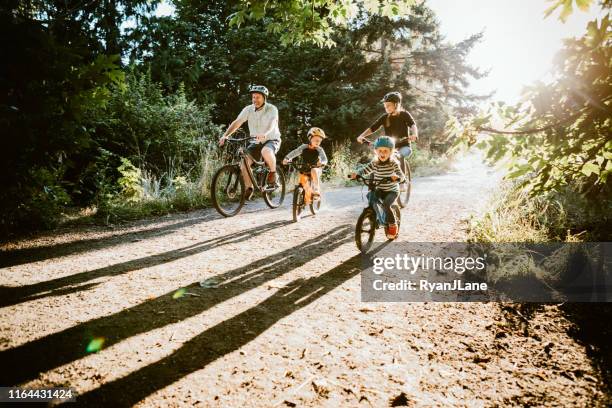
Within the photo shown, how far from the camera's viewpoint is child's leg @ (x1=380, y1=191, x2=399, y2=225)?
15.2 feet

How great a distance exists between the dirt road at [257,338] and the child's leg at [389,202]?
754 millimetres

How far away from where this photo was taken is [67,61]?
4.07 m

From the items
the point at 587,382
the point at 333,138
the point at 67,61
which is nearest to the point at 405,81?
the point at 333,138

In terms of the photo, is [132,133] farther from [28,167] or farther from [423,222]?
[423,222]

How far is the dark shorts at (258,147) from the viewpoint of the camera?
6.75 meters

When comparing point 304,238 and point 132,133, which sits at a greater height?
point 132,133

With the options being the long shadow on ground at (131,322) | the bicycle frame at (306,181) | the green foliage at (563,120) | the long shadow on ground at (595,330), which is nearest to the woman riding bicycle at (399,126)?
the bicycle frame at (306,181)

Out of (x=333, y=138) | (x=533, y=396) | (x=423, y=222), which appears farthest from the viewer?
(x=333, y=138)

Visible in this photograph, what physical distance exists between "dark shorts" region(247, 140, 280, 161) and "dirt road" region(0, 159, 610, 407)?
2.86 m

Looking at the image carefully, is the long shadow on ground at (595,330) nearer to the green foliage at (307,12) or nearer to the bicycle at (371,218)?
the bicycle at (371,218)

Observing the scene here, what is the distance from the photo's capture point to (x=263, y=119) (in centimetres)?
666

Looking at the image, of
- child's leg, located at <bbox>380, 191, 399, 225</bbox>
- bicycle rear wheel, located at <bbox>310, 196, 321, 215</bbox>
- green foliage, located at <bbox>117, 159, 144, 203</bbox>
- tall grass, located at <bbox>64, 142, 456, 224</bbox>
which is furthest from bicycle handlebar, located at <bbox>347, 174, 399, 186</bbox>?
green foliage, located at <bbox>117, 159, 144, 203</bbox>

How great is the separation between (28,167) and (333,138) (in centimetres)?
1191

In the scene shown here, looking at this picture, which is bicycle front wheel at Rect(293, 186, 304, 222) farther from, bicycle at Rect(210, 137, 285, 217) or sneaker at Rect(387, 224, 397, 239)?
sneaker at Rect(387, 224, 397, 239)
